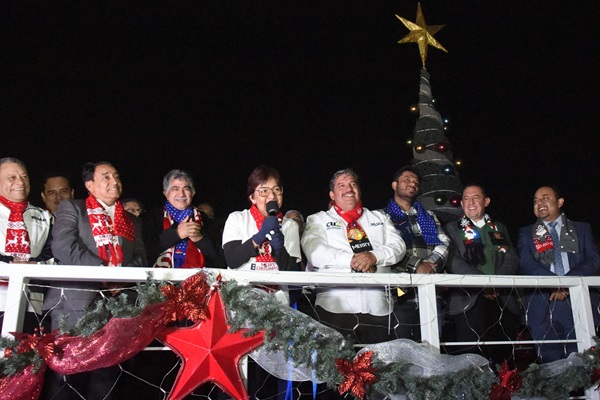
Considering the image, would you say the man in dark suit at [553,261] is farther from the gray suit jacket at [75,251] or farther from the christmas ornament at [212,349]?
the gray suit jacket at [75,251]

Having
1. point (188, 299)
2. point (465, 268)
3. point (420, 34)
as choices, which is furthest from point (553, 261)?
point (420, 34)

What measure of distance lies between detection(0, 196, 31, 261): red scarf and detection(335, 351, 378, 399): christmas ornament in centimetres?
172

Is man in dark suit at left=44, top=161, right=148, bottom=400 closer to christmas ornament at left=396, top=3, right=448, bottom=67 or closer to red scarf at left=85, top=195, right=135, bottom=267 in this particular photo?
red scarf at left=85, top=195, right=135, bottom=267

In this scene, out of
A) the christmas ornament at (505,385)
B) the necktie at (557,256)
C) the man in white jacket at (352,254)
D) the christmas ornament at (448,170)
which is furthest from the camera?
the christmas ornament at (448,170)

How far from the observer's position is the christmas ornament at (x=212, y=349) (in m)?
2.32

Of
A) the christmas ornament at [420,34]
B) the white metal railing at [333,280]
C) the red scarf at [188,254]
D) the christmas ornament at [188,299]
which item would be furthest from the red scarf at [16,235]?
the christmas ornament at [420,34]

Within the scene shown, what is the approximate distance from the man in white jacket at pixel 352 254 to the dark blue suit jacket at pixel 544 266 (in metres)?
1.04

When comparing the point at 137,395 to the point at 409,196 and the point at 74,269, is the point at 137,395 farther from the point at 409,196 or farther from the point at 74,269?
the point at 409,196

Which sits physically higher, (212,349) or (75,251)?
(75,251)

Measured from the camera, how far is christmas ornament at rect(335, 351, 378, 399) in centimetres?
230

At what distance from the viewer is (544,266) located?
3646 mm

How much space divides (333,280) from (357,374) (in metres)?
0.45

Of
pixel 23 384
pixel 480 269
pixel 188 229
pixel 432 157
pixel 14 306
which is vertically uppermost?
pixel 432 157

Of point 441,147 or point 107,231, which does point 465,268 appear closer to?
point 107,231
